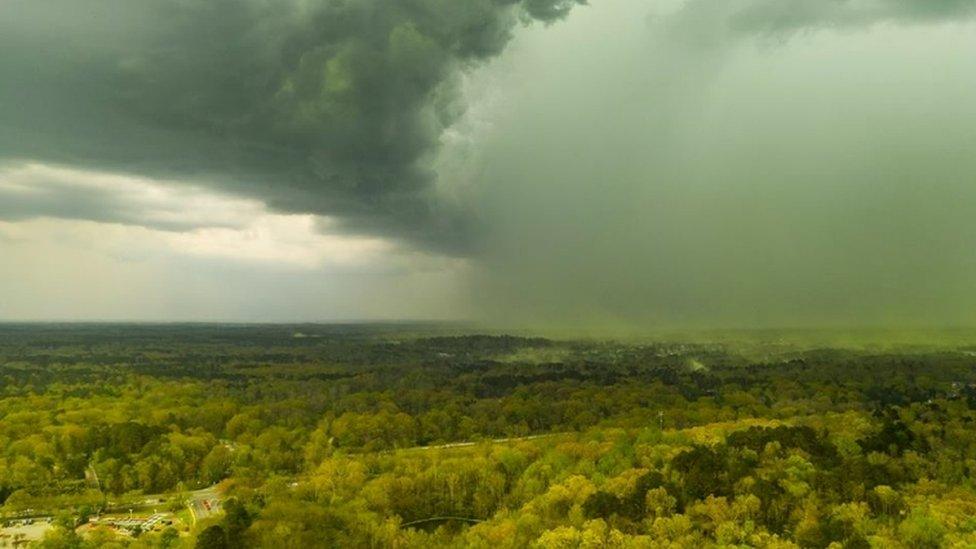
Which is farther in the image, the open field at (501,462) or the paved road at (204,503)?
the paved road at (204,503)

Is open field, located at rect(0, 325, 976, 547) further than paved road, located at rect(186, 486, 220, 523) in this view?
No

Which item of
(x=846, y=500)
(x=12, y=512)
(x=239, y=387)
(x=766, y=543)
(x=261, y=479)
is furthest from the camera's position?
(x=239, y=387)

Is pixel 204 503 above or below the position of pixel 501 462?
below

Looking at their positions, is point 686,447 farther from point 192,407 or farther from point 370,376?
point 370,376

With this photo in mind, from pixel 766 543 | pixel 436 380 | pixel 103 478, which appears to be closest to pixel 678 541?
pixel 766 543

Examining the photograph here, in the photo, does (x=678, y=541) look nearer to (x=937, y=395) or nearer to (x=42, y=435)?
(x=42, y=435)

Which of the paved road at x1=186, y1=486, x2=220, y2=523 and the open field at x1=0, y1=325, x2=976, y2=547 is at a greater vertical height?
the open field at x1=0, y1=325, x2=976, y2=547

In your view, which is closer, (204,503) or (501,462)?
(204,503)

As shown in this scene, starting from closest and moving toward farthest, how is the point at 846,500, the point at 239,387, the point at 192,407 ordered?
the point at 846,500, the point at 192,407, the point at 239,387

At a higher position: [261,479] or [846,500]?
[846,500]

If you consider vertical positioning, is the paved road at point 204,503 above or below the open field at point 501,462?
below

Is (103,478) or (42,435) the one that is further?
(42,435)
